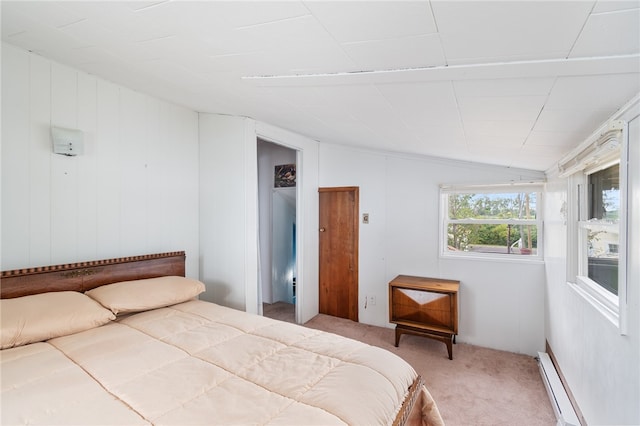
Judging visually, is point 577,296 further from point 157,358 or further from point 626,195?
point 157,358

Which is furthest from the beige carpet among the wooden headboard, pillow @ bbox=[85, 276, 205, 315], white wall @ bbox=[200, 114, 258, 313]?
the wooden headboard

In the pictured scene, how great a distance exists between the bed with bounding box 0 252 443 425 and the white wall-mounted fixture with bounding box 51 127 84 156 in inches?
33.8

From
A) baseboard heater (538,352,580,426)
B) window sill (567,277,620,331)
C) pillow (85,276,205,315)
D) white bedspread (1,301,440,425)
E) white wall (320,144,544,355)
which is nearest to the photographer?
white bedspread (1,301,440,425)

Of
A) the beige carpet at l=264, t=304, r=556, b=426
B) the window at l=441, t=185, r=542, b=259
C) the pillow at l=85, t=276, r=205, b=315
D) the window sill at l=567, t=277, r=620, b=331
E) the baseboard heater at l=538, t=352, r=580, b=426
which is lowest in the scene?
the beige carpet at l=264, t=304, r=556, b=426

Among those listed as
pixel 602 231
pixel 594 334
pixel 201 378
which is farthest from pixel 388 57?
pixel 594 334

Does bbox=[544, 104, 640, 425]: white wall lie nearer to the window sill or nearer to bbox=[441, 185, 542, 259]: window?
the window sill

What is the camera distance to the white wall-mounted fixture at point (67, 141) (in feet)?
7.59

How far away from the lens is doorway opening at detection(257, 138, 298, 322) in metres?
4.78

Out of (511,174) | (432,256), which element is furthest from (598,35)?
(432,256)

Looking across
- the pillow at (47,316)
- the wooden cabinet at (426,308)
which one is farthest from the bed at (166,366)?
the wooden cabinet at (426,308)

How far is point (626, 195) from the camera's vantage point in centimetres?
139

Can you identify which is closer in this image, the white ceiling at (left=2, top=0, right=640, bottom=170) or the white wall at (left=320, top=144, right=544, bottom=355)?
the white ceiling at (left=2, top=0, right=640, bottom=170)

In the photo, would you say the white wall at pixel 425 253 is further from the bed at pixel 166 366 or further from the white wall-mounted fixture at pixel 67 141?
the white wall-mounted fixture at pixel 67 141

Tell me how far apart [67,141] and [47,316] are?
1.26 metres
